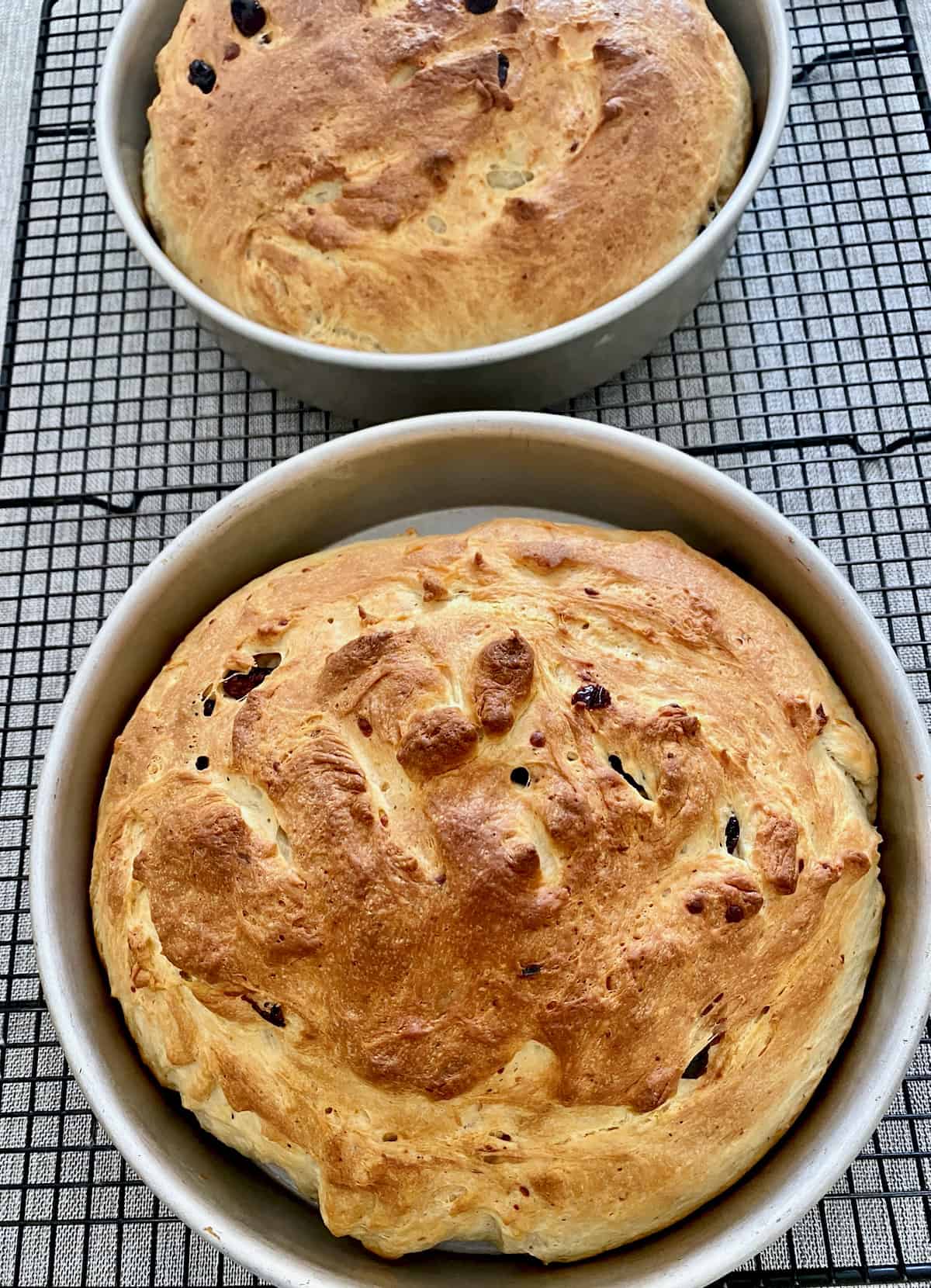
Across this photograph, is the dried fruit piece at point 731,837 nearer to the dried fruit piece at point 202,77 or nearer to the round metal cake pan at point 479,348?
the round metal cake pan at point 479,348

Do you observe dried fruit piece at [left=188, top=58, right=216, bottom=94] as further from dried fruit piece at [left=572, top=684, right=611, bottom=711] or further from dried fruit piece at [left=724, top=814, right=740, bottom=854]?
dried fruit piece at [left=724, top=814, right=740, bottom=854]

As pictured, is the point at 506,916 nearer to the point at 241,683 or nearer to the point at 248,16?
the point at 241,683

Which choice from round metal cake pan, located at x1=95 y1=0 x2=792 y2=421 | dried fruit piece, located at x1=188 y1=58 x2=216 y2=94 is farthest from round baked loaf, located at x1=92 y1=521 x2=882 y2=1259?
dried fruit piece, located at x1=188 y1=58 x2=216 y2=94

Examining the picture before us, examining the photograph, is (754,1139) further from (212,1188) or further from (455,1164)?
(212,1188)

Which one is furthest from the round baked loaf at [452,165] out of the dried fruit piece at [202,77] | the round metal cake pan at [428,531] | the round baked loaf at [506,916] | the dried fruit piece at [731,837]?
the dried fruit piece at [731,837]

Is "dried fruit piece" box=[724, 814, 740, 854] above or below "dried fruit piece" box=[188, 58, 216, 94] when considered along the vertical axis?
below
